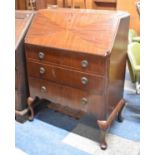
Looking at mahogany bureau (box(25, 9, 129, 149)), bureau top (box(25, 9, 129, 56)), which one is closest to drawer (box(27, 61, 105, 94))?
mahogany bureau (box(25, 9, 129, 149))

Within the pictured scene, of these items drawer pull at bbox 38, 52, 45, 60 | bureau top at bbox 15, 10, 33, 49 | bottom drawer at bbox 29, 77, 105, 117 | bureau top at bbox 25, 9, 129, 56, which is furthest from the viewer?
bureau top at bbox 15, 10, 33, 49

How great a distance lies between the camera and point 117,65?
174 centimetres

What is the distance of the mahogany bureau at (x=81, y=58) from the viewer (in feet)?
5.10

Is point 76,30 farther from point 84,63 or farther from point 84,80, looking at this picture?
point 84,80

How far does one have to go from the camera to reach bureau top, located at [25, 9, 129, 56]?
1540mm

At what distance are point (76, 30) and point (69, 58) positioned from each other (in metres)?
0.22

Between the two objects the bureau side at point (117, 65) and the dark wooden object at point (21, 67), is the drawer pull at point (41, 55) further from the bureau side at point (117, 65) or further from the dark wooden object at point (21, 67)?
the bureau side at point (117, 65)

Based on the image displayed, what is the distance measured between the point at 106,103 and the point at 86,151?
42cm

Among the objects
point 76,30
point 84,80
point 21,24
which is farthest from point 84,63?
point 21,24

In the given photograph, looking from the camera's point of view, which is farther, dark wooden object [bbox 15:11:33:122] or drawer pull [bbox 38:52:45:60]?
dark wooden object [bbox 15:11:33:122]

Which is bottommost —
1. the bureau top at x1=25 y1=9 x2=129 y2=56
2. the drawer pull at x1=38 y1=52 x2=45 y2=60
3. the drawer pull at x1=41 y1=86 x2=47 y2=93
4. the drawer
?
the drawer pull at x1=41 y1=86 x2=47 y2=93

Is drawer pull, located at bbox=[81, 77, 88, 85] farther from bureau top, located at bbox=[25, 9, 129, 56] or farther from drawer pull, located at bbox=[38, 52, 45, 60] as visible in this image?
drawer pull, located at bbox=[38, 52, 45, 60]
